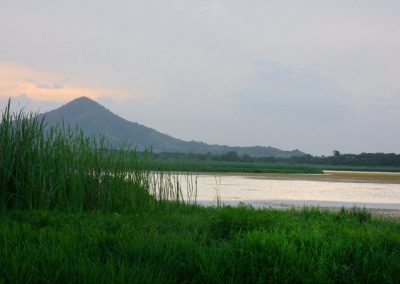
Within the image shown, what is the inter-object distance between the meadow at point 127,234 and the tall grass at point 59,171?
0.02 metres

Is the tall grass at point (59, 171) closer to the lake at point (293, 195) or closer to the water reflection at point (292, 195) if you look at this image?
the lake at point (293, 195)

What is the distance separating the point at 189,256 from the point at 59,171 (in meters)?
3.87

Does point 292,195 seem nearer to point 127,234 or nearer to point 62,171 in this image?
point 62,171

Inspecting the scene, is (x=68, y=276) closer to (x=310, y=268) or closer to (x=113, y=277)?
(x=113, y=277)

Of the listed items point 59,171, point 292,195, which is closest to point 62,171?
point 59,171

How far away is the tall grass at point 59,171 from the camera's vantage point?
823 centimetres

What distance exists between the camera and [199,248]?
17.9 feet

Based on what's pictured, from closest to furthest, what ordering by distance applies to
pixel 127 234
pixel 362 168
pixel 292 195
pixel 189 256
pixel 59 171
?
pixel 189 256 < pixel 127 234 < pixel 59 171 < pixel 292 195 < pixel 362 168

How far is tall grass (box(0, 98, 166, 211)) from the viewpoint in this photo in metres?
8.23

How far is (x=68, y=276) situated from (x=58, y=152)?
14.1 feet

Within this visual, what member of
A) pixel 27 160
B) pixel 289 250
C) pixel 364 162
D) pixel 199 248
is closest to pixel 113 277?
pixel 199 248

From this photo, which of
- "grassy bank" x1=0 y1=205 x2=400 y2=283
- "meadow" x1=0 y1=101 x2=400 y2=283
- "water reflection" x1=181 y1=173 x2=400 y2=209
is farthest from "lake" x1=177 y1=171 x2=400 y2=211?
"grassy bank" x1=0 y1=205 x2=400 y2=283

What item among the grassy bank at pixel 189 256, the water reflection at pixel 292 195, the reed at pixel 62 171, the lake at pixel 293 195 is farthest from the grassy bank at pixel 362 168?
the grassy bank at pixel 189 256

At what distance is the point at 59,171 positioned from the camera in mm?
8445
